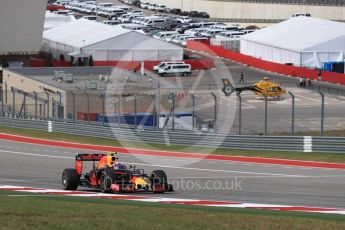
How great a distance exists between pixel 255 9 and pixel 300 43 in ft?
108

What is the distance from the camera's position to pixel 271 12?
102688 millimetres

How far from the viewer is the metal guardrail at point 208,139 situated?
35.0 metres

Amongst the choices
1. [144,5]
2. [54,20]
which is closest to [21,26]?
[54,20]

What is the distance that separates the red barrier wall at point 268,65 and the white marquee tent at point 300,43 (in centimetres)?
118

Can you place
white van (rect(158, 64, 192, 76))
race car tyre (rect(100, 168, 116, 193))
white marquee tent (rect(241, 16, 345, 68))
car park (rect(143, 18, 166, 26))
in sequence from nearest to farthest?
race car tyre (rect(100, 168, 116, 193))
white marquee tent (rect(241, 16, 345, 68))
white van (rect(158, 64, 192, 76))
car park (rect(143, 18, 166, 26))

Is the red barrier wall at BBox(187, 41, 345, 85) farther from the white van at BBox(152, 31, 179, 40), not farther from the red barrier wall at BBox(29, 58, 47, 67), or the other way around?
the red barrier wall at BBox(29, 58, 47, 67)

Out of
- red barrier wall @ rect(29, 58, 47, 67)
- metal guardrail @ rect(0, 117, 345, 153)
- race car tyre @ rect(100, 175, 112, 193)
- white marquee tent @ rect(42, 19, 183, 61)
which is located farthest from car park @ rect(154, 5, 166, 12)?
race car tyre @ rect(100, 175, 112, 193)

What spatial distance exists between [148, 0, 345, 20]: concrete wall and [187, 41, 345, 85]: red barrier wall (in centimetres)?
1738

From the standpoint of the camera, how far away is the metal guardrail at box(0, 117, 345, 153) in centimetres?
3497

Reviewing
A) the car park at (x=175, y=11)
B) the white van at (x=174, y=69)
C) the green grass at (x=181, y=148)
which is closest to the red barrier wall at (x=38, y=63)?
the white van at (x=174, y=69)

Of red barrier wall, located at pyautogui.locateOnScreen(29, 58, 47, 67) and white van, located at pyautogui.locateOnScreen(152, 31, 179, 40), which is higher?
white van, located at pyautogui.locateOnScreen(152, 31, 179, 40)

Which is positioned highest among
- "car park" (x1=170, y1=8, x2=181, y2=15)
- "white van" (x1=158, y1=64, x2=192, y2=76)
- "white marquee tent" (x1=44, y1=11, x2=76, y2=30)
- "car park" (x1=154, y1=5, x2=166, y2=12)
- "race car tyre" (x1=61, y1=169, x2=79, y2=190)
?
A: "car park" (x1=154, y1=5, x2=166, y2=12)

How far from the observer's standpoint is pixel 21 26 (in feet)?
253

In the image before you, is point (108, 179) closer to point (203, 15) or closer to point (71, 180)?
point (71, 180)
